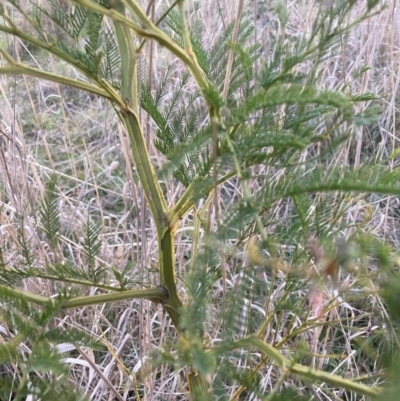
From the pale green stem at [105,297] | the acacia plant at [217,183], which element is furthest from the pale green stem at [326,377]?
the pale green stem at [105,297]

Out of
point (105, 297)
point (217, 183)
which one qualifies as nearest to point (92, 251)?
point (105, 297)

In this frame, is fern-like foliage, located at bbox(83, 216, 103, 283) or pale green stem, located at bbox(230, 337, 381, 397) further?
fern-like foliage, located at bbox(83, 216, 103, 283)

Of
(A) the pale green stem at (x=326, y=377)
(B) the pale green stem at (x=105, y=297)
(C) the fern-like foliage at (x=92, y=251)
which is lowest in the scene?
(A) the pale green stem at (x=326, y=377)

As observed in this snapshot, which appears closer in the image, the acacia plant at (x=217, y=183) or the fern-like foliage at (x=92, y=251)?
the acacia plant at (x=217, y=183)

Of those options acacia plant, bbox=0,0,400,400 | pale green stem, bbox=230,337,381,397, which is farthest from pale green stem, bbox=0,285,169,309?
pale green stem, bbox=230,337,381,397

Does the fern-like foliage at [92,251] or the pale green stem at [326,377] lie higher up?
the fern-like foliage at [92,251]

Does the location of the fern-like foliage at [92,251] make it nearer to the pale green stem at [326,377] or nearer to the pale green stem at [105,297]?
the pale green stem at [105,297]

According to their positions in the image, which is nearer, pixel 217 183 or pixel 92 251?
pixel 217 183

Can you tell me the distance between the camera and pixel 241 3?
25.1 inches

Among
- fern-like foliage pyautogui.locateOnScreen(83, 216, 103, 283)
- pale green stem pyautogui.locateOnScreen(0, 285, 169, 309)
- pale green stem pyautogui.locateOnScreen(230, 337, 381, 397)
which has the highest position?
fern-like foliage pyautogui.locateOnScreen(83, 216, 103, 283)

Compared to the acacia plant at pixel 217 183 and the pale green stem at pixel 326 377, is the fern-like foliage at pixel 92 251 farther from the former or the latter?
the pale green stem at pixel 326 377

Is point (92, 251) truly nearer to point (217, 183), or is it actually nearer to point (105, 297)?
point (105, 297)

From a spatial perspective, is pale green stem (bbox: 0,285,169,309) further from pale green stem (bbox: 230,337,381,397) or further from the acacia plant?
pale green stem (bbox: 230,337,381,397)

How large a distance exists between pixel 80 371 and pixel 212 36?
3.06 feet
